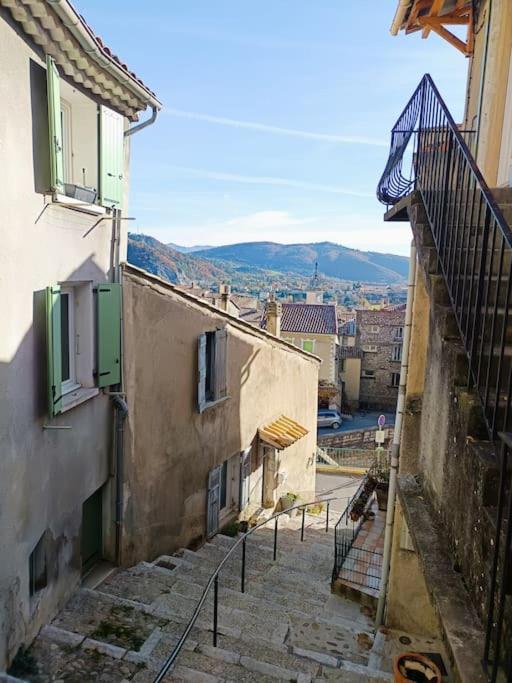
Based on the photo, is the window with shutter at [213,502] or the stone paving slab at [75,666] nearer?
the stone paving slab at [75,666]

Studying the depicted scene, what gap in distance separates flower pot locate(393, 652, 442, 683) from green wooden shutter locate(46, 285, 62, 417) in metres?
4.02

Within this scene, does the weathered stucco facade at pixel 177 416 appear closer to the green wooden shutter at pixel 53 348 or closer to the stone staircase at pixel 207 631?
the stone staircase at pixel 207 631

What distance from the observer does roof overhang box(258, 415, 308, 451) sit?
12.1 metres

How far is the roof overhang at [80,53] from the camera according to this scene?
4371mm

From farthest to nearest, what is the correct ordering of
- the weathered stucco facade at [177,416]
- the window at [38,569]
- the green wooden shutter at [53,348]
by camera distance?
the weathered stucco facade at [177,416] < the window at [38,569] < the green wooden shutter at [53,348]

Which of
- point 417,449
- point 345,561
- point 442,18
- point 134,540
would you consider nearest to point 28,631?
point 134,540

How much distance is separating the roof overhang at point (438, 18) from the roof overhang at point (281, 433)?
8658 millimetres

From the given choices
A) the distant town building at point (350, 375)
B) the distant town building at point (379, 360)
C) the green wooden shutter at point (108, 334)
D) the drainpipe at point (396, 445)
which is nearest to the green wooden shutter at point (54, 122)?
the green wooden shutter at point (108, 334)

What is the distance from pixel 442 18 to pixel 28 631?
1042 cm

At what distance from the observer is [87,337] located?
6328mm

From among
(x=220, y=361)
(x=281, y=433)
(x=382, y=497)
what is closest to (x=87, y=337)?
(x=220, y=361)

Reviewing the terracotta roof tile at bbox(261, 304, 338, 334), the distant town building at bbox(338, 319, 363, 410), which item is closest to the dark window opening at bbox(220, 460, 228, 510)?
the terracotta roof tile at bbox(261, 304, 338, 334)

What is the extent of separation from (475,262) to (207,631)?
4.81 meters

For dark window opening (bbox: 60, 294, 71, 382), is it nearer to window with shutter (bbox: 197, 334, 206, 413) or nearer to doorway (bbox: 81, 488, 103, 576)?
doorway (bbox: 81, 488, 103, 576)
